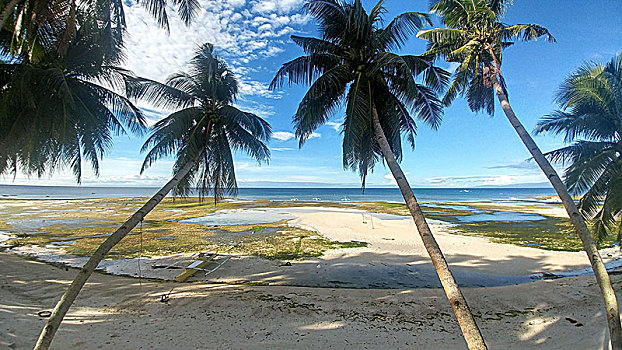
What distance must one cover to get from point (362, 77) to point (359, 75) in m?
0.09

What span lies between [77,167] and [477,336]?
1173cm

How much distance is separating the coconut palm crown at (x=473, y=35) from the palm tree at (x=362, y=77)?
2.22 ft

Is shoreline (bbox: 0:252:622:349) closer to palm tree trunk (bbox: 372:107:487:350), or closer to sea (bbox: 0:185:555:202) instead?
palm tree trunk (bbox: 372:107:487:350)

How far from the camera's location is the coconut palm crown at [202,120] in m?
7.75

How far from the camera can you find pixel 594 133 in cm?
722

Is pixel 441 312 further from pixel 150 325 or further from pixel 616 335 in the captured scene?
pixel 150 325

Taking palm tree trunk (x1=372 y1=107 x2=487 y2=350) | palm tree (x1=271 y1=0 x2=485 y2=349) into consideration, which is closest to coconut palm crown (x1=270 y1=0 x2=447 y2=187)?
palm tree (x1=271 y1=0 x2=485 y2=349)

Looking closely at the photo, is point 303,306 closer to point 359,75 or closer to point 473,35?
point 359,75

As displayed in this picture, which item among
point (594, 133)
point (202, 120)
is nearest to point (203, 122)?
point (202, 120)

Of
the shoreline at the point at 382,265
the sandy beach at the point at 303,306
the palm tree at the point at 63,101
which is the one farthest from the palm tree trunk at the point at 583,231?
the palm tree at the point at 63,101

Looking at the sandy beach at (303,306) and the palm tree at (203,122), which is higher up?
the palm tree at (203,122)

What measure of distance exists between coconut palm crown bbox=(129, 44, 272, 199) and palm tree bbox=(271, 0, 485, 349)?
187 cm

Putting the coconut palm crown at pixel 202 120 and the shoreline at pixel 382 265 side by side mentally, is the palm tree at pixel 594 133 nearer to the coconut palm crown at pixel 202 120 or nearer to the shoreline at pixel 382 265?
the shoreline at pixel 382 265

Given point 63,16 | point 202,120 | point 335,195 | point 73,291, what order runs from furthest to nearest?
point 335,195 → point 202,120 → point 63,16 → point 73,291
